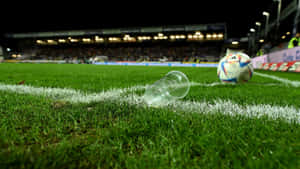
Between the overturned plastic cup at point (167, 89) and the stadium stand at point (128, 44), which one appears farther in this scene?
the stadium stand at point (128, 44)

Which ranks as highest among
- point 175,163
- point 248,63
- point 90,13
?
point 90,13

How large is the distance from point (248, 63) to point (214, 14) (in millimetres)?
27695

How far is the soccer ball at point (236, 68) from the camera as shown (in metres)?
3.34

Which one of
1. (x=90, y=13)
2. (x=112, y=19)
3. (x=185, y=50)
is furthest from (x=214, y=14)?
(x=90, y=13)

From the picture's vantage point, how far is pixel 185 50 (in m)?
38.6

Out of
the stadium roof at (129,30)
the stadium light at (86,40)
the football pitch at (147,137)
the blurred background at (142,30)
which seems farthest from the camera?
the stadium light at (86,40)

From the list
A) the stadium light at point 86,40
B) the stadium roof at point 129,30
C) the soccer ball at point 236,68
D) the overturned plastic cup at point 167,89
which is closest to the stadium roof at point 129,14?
the stadium roof at point 129,30

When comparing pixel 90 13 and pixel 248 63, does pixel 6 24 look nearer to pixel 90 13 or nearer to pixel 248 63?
pixel 90 13

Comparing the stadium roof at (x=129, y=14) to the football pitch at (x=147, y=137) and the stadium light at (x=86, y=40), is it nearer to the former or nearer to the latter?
the stadium light at (x=86, y=40)

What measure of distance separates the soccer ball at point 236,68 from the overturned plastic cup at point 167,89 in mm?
1761

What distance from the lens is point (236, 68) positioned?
3336mm

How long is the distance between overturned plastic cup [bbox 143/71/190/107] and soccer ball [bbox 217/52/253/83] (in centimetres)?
176

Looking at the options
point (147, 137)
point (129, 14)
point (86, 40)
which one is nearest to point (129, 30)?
point (129, 14)

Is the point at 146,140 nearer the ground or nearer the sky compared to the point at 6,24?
nearer the ground
